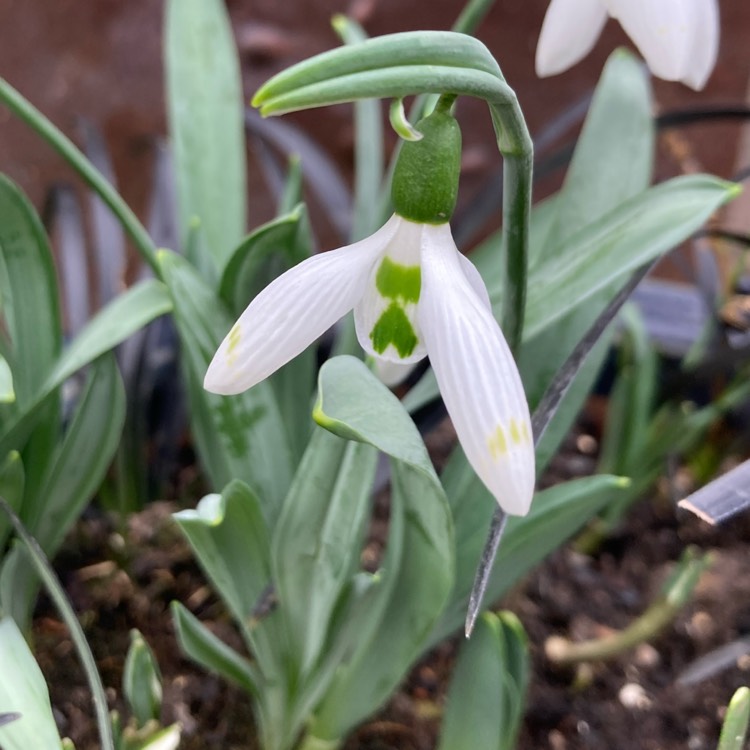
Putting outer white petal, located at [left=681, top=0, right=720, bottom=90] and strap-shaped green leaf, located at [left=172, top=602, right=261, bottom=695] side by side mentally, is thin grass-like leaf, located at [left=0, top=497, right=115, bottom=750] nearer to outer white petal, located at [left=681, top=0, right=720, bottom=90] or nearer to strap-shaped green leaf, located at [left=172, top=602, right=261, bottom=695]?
strap-shaped green leaf, located at [left=172, top=602, right=261, bottom=695]

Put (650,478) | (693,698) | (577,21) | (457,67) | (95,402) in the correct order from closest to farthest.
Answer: (457,67)
(577,21)
(95,402)
(693,698)
(650,478)

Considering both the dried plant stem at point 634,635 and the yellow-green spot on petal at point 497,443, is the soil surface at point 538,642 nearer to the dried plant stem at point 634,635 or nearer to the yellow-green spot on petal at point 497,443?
the dried plant stem at point 634,635

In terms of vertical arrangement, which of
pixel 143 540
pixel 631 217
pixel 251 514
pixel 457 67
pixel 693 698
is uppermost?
pixel 457 67

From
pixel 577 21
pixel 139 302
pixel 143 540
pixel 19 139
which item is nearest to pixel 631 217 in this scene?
pixel 577 21

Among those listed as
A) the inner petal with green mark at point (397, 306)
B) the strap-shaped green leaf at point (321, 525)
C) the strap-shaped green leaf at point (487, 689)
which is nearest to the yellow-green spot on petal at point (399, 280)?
the inner petal with green mark at point (397, 306)

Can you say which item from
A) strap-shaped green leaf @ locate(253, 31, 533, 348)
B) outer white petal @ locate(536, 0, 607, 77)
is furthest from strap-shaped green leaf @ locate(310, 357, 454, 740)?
outer white petal @ locate(536, 0, 607, 77)

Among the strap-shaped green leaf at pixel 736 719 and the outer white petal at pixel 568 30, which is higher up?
the outer white petal at pixel 568 30

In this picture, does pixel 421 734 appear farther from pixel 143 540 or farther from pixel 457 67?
pixel 457 67

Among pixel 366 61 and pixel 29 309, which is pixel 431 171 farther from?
pixel 29 309
